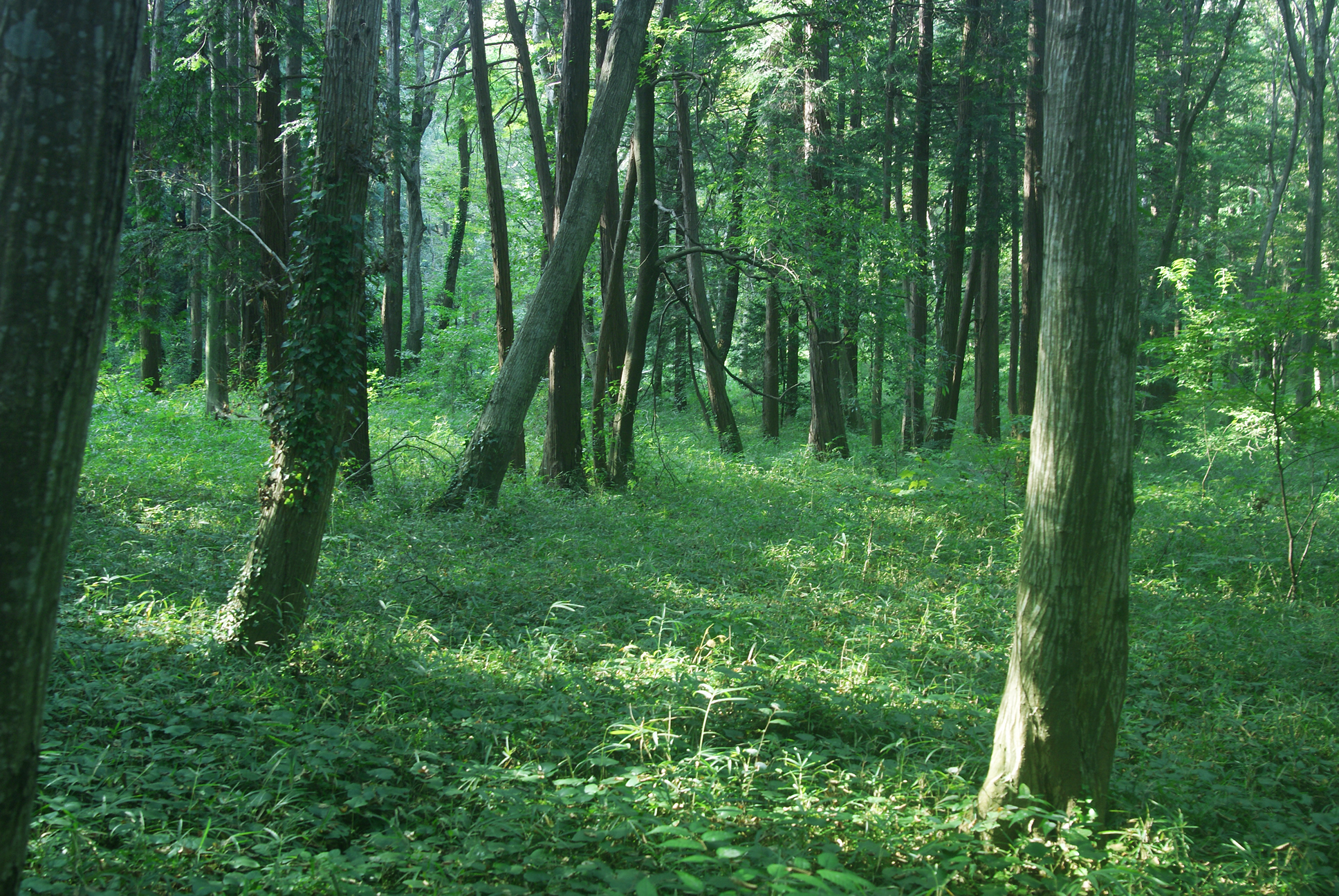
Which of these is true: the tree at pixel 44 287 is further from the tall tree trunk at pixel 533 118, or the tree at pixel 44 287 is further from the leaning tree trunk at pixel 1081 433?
the tall tree trunk at pixel 533 118

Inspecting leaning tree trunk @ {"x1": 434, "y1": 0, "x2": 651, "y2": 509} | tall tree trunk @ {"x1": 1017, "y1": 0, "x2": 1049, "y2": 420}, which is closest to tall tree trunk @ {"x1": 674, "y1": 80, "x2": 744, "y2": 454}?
tall tree trunk @ {"x1": 1017, "y1": 0, "x2": 1049, "y2": 420}

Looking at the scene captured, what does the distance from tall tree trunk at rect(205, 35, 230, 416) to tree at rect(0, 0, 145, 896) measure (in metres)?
5.73

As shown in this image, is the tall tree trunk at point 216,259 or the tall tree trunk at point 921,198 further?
the tall tree trunk at point 921,198

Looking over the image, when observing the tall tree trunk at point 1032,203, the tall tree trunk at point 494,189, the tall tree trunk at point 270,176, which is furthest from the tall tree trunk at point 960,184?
the tall tree trunk at point 270,176

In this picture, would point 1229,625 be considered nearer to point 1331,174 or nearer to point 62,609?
point 62,609

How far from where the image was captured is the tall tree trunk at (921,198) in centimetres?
1521

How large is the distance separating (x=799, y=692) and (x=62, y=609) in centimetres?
484

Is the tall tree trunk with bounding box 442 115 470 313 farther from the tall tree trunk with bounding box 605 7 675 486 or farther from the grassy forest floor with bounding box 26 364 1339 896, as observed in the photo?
the grassy forest floor with bounding box 26 364 1339 896

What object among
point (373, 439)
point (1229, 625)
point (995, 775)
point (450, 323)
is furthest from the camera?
point (450, 323)

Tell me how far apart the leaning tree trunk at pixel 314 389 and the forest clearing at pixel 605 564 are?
0.03 m

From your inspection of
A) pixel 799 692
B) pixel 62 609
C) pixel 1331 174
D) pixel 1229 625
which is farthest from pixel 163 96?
pixel 1331 174

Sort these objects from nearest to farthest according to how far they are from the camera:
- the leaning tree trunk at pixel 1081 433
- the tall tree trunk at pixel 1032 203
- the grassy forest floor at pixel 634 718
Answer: the grassy forest floor at pixel 634 718
the leaning tree trunk at pixel 1081 433
the tall tree trunk at pixel 1032 203

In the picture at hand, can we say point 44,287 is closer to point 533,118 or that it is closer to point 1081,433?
A: point 1081,433

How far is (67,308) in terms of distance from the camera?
2.17 m
